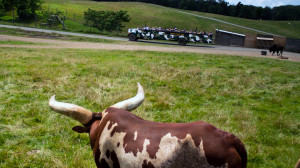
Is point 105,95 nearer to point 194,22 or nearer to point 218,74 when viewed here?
point 218,74

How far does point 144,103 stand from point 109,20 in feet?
118

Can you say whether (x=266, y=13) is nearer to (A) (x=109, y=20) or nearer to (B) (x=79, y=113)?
(A) (x=109, y=20)

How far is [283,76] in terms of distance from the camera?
1099cm

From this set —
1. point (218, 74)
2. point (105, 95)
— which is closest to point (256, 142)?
point (105, 95)

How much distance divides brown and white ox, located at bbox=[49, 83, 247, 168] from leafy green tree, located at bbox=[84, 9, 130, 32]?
37.9 meters

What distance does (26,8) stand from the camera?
42344mm

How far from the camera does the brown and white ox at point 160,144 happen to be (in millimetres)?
1803

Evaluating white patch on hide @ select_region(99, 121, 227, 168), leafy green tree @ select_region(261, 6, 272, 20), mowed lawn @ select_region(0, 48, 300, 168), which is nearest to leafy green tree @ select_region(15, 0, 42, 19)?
mowed lawn @ select_region(0, 48, 300, 168)

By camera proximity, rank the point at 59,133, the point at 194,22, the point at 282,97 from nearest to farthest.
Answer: the point at 59,133 < the point at 282,97 < the point at 194,22

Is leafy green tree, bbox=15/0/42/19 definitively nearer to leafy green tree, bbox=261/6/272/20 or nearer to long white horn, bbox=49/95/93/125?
long white horn, bbox=49/95/93/125

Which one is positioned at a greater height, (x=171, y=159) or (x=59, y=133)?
(x=171, y=159)

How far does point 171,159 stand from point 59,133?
140 inches

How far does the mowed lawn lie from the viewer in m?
4.34

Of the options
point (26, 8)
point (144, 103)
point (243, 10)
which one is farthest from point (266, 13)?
point (144, 103)
